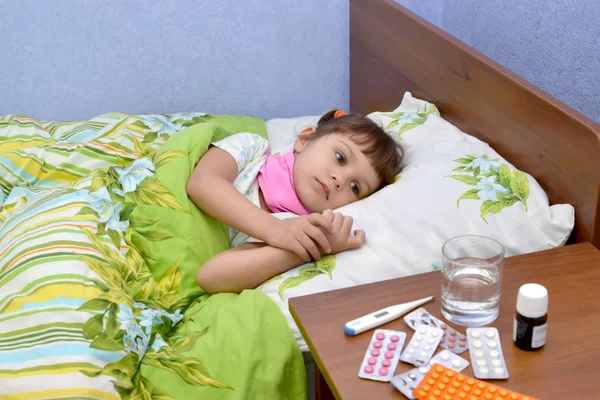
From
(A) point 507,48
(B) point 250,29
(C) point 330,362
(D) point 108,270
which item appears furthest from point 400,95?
(C) point 330,362

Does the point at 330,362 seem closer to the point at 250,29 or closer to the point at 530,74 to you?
the point at 530,74

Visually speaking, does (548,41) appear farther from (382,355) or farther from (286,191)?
(382,355)

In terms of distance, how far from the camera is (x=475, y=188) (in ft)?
3.77

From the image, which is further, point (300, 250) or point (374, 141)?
point (374, 141)

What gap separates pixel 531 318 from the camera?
2.57 ft

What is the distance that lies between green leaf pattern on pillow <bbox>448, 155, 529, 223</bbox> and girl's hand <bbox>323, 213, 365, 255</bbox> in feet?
0.57

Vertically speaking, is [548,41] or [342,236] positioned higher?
[548,41]

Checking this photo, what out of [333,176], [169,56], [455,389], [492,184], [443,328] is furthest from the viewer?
[169,56]

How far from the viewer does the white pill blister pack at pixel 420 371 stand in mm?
750

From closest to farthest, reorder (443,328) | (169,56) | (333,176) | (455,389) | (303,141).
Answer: (455,389) → (443,328) → (333,176) → (303,141) → (169,56)

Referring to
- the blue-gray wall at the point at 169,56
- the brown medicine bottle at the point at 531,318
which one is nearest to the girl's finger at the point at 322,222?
the brown medicine bottle at the point at 531,318

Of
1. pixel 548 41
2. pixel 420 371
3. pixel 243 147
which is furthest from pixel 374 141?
pixel 420 371

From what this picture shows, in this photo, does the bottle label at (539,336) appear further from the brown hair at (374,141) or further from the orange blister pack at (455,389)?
the brown hair at (374,141)

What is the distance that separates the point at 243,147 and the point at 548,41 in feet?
2.07
